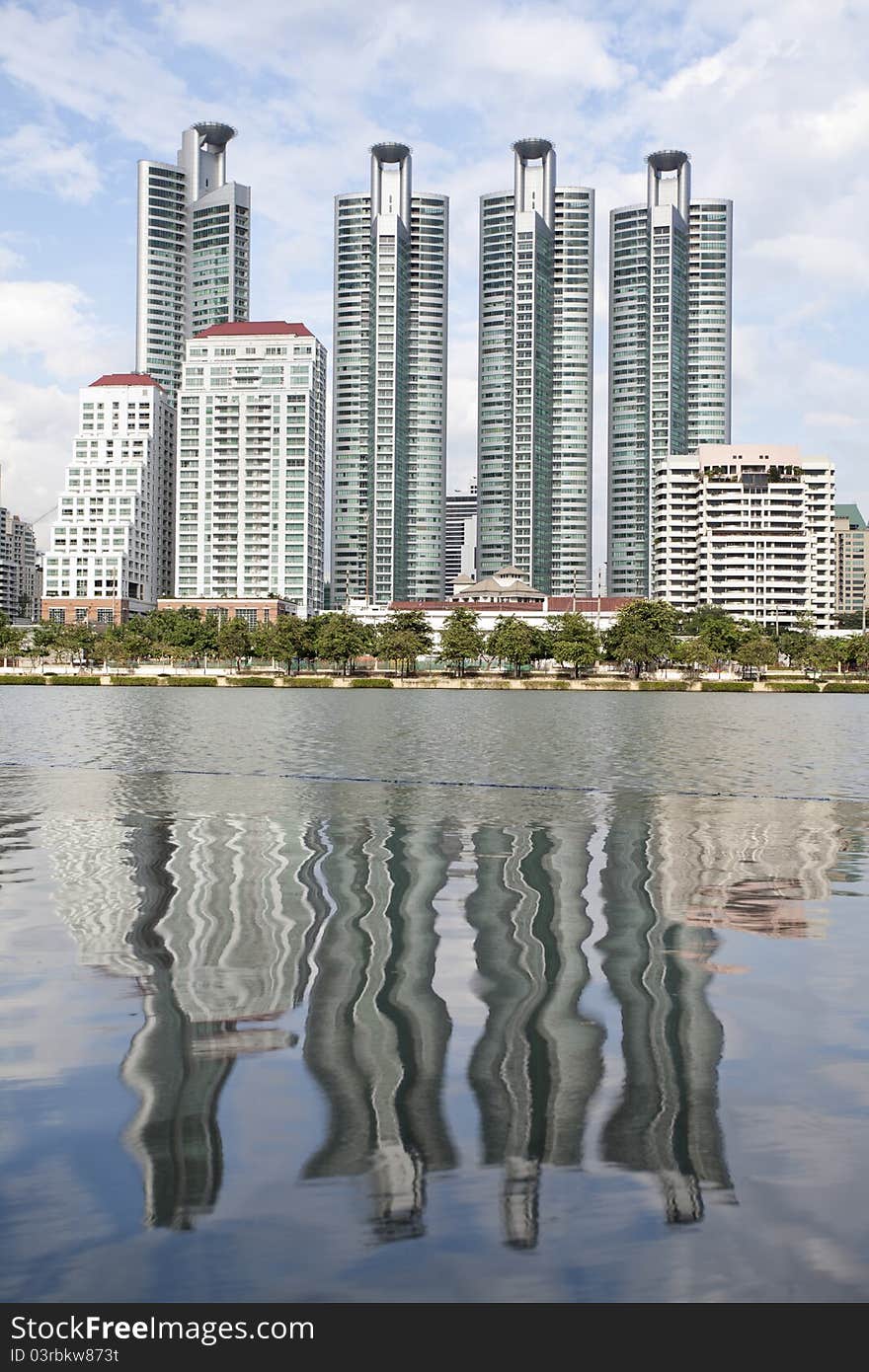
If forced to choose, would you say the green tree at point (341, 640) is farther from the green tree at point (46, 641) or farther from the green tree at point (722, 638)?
the green tree at point (722, 638)

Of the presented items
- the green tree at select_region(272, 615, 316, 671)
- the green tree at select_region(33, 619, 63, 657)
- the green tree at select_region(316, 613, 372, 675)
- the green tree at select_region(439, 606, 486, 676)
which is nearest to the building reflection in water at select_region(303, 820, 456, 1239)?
the green tree at select_region(316, 613, 372, 675)

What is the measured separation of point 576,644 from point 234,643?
49269 mm

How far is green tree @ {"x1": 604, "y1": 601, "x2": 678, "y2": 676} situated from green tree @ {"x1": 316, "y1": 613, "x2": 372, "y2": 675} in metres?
34.0

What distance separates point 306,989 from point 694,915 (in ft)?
17.3

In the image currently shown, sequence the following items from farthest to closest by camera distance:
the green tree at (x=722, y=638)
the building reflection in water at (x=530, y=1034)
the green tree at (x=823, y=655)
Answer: the green tree at (x=722, y=638) < the green tree at (x=823, y=655) < the building reflection in water at (x=530, y=1034)

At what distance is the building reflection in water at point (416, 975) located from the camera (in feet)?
21.4

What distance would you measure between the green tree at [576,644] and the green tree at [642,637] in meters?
3.01

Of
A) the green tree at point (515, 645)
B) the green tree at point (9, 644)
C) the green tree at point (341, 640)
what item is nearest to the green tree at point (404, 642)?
the green tree at point (341, 640)

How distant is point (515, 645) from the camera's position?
6220 inches

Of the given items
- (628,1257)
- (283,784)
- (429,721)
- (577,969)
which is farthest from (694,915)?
(429,721)

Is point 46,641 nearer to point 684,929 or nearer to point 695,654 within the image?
point 695,654

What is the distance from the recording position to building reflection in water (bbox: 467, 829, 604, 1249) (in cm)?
647

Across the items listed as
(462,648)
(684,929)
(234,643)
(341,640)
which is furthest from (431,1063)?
(234,643)
